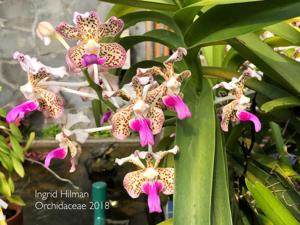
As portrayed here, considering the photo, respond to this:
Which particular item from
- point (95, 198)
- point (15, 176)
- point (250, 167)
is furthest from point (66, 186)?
point (250, 167)

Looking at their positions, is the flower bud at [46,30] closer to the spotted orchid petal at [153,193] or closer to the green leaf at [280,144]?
the spotted orchid petal at [153,193]

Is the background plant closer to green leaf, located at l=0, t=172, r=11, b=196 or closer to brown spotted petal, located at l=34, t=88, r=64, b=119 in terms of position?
brown spotted petal, located at l=34, t=88, r=64, b=119

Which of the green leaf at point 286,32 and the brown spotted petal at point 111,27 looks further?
the green leaf at point 286,32

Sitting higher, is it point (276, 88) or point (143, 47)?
point (143, 47)

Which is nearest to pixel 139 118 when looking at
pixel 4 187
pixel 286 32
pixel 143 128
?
pixel 143 128

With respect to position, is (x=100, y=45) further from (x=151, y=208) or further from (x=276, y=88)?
(x=276, y=88)

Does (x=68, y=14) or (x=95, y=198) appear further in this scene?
(x=68, y=14)

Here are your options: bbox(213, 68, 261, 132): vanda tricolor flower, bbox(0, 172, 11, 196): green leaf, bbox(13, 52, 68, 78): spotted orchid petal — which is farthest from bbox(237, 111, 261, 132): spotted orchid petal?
bbox(0, 172, 11, 196): green leaf

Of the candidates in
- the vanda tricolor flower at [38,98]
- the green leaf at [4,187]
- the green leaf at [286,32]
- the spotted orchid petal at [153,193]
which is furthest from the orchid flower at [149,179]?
the green leaf at [4,187]
